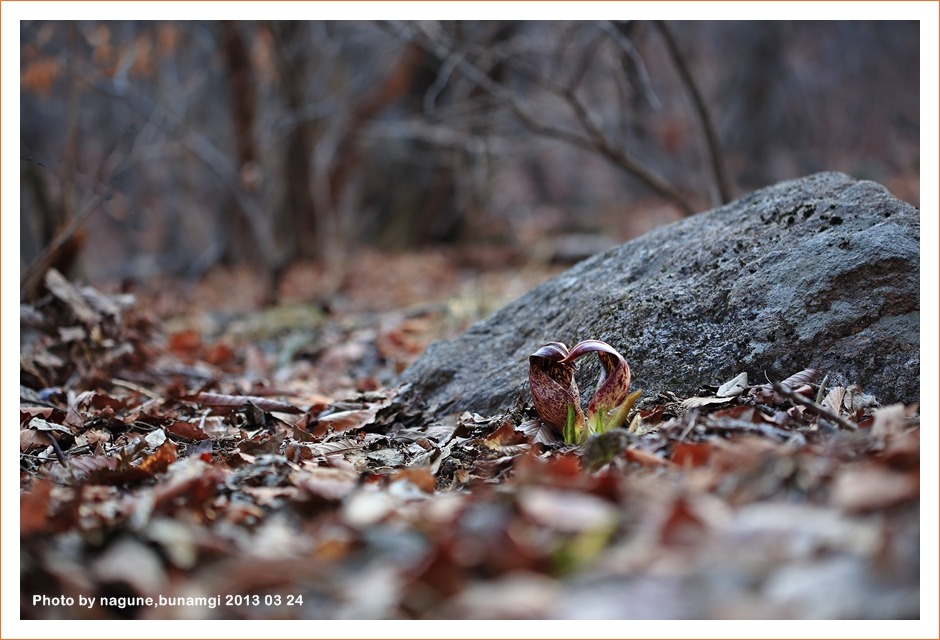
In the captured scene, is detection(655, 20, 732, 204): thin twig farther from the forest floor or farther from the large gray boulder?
the forest floor

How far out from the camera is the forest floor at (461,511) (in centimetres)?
129

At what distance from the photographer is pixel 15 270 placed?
2.42m

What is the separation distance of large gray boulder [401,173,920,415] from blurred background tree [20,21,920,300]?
5.97 feet

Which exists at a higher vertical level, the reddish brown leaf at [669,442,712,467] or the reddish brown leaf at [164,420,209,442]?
the reddish brown leaf at [164,420,209,442]

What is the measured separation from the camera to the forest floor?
1287 mm

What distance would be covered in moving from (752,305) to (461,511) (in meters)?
1.40

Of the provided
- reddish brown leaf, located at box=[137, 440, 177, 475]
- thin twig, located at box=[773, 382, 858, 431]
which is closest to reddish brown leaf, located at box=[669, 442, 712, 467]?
thin twig, located at box=[773, 382, 858, 431]

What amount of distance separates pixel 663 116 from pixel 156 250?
10109mm

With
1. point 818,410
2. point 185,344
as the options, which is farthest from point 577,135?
point 818,410

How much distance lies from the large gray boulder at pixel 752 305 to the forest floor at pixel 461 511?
0.51ft

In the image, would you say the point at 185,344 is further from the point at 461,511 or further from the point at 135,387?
the point at 461,511

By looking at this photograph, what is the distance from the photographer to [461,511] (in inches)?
62.5

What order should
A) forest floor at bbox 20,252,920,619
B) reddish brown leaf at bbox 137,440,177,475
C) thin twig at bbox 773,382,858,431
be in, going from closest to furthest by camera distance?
forest floor at bbox 20,252,920,619 < thin twig at bbox 773,382,858,431 < reddish brown leaf at bbox 137,440,177,475

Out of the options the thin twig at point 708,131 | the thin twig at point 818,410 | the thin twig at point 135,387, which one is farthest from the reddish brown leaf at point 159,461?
Answer: the thin twig at point 708,131
